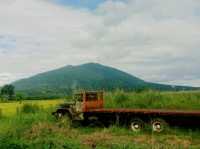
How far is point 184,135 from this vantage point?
20969mm

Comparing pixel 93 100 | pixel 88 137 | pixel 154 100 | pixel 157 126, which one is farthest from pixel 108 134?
pixel 154 100

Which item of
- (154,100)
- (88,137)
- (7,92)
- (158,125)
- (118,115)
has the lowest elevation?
(88,137)

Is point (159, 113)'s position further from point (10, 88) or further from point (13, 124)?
point (10, 88)

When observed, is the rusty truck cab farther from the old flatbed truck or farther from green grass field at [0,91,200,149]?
green grass field at [0,91,200,149]

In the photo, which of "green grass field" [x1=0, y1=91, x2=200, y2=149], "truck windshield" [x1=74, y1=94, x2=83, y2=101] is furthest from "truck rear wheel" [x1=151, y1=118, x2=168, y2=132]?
"truck windshield" [x1=74, y1=94, x2=83, y2=101]

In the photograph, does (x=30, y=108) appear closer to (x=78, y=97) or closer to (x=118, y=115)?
(x=78, y=97)

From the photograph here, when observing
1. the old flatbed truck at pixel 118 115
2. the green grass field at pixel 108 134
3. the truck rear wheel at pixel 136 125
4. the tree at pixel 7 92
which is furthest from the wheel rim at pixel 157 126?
the tree at pixel 7 92

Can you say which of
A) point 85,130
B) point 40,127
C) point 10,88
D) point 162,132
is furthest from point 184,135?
point 10,88

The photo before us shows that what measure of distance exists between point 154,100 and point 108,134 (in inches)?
269

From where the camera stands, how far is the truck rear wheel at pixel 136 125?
22656 millimetres

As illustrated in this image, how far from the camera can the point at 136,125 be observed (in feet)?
75.0

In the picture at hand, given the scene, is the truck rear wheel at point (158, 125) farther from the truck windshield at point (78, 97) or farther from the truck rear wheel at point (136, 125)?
the truck windshield at point (78, 97)

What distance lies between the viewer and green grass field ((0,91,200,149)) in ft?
53.3

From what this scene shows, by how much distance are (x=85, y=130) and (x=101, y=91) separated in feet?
10.5
